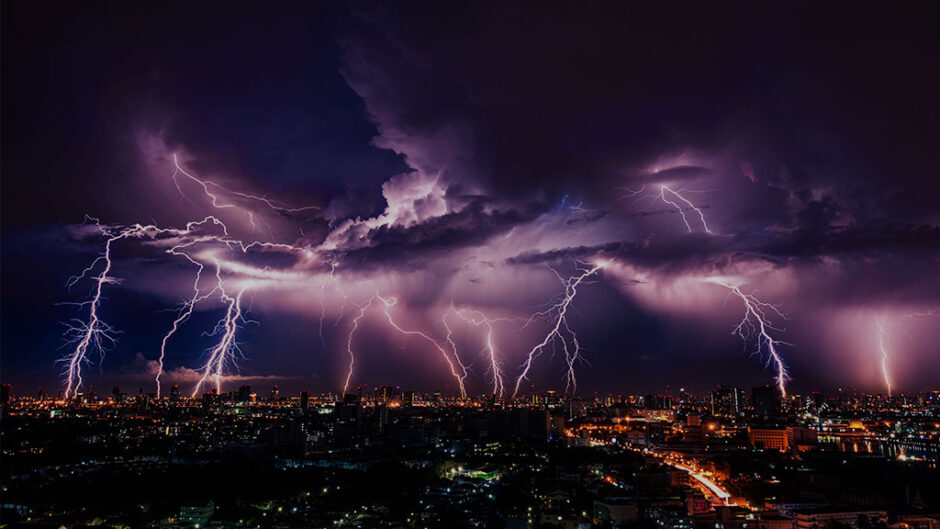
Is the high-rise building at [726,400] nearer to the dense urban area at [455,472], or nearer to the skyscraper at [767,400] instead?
the skyscraper at [767,400]

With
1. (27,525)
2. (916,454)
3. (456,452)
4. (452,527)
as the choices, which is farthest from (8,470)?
(916,454)

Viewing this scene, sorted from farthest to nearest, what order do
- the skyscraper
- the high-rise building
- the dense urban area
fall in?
the high-rise building
the skyscraper
the dense urban area

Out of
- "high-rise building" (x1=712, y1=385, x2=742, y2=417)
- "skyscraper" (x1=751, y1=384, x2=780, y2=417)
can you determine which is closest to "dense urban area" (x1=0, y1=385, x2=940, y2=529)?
"skyscraper" (x1=751, y1=384, x2=780, y2=417)

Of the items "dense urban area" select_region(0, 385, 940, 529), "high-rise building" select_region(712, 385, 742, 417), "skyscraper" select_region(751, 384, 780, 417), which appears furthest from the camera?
"high-rise building" select_region(712, 385, 742, 417)

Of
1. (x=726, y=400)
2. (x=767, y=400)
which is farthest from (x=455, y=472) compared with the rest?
(x=726, y=400)

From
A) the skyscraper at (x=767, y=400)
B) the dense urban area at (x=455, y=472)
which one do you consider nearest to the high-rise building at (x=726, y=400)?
→ the skyscraper at (x=767, y=400)

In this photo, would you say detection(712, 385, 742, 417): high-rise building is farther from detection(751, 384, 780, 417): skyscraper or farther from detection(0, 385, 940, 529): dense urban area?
detection(0, 385, 940, 529): dense urban area
